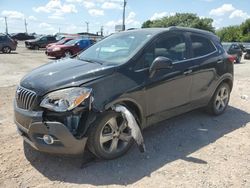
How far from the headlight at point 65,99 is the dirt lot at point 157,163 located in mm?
849

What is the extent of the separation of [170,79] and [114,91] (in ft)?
3.82

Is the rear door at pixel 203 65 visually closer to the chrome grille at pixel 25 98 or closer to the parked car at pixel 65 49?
the chrome grille at pixel 25 98

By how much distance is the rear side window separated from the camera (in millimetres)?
5496

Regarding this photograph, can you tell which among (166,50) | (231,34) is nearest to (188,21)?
(231,34)

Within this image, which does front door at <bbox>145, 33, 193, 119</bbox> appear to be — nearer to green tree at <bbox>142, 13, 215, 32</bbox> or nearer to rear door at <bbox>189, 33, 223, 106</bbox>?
rear door at <bbox>189, 33, 223, 106</bbox>

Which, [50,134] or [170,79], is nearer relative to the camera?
[50,134]

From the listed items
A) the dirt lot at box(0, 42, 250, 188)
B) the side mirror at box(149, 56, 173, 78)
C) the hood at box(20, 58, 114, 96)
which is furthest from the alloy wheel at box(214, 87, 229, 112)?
the hood at box(20, 58, 114, 96)

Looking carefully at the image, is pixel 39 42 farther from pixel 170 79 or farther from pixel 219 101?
pixel 170 79

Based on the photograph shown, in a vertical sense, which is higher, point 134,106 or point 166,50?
point 166,50

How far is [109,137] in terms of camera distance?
406 centimetres

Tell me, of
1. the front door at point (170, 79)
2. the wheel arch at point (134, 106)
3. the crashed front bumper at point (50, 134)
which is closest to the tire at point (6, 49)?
the front door at point (170, 79)

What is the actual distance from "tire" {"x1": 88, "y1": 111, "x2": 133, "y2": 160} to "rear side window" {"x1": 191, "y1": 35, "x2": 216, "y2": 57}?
209cm

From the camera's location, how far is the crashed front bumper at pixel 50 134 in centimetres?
362

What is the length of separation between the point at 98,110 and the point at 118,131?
1.77 ft
